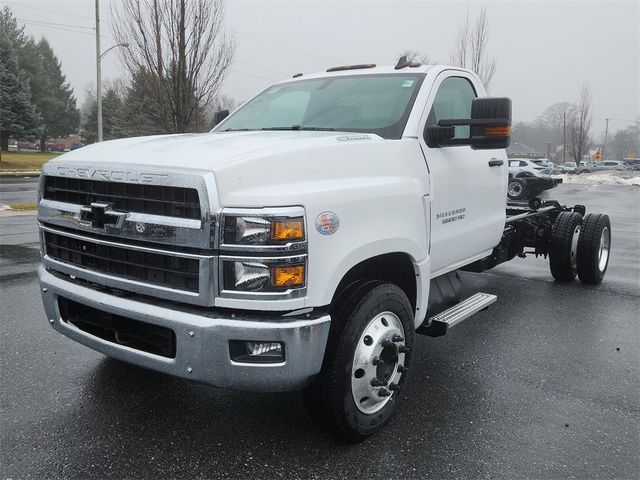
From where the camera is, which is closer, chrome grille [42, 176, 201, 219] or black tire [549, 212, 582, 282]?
chrome grille [42, 176, 201, 219]

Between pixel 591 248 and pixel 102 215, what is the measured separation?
5.74 m

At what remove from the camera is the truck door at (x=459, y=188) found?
366 centimetres

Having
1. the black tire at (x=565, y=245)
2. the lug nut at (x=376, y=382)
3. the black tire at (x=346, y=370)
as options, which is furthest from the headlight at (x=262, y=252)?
the black tire at (x=565, y=245)

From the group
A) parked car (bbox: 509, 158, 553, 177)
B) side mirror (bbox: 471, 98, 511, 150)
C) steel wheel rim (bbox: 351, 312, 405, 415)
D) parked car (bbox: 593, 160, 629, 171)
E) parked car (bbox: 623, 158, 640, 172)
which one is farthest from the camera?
parked car (bbox: 623, 158, 640, 172)

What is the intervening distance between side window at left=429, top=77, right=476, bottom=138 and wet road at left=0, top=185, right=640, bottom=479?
1.79 metres

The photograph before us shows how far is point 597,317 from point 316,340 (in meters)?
4.03

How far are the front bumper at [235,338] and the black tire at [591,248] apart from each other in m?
5.09

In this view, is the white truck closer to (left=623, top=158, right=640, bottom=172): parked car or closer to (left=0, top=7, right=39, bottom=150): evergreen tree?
(left=0, top=7, right=39, bottom=150): evergreen tree

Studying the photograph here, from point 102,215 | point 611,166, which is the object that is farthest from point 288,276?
point 611,166

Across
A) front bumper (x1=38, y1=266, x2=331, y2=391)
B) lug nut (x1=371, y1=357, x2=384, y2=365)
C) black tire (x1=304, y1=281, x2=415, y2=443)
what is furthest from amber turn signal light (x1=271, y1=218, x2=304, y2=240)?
lug nut (x1=371, y1=357, x2=384, y2=365)

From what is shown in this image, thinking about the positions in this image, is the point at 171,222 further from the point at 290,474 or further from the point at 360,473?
the point at 360,473

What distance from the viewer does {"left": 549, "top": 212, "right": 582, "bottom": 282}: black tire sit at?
259 inches

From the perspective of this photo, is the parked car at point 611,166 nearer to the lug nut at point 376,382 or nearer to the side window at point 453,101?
the side window at point 453,101

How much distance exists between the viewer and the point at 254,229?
243cm
